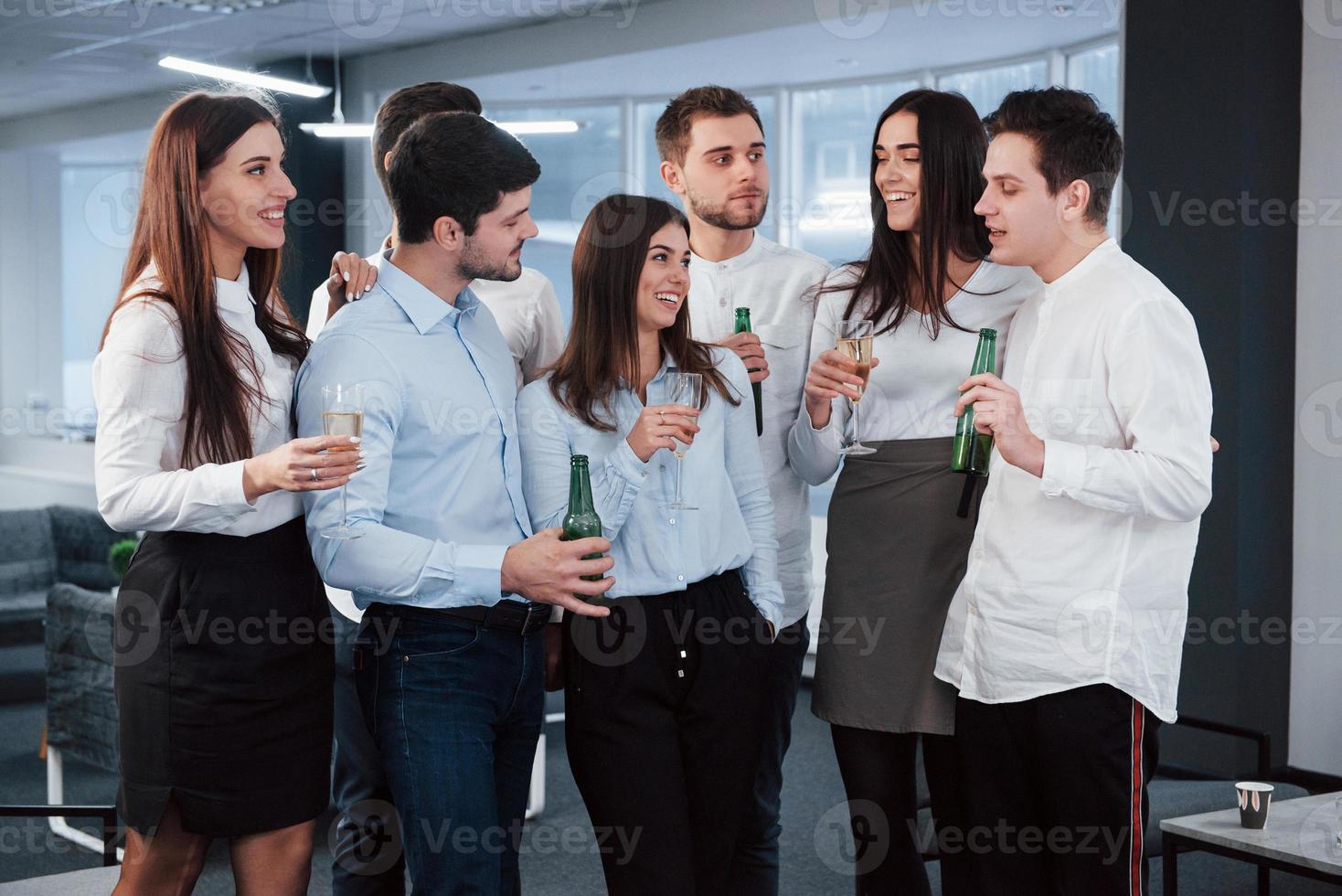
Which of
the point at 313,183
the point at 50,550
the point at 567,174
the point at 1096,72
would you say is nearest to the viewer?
the point at 1096,72

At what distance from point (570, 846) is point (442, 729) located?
2.49 metres

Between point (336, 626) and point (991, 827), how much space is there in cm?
135

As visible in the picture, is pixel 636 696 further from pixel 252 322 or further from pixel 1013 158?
pixel 1013 158

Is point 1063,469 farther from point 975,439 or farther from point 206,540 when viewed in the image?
point 206,540

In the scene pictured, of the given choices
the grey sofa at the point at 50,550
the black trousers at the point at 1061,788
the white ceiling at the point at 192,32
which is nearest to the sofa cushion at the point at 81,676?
the grey sofa at the point at 50,550

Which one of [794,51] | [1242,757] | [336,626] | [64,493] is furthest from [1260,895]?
[64,493]

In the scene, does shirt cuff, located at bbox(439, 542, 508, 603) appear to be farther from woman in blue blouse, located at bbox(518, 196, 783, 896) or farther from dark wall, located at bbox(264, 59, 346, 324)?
dark wall, located at bbox(264, 59, 346, 324)

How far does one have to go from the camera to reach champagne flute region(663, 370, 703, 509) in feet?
7.46

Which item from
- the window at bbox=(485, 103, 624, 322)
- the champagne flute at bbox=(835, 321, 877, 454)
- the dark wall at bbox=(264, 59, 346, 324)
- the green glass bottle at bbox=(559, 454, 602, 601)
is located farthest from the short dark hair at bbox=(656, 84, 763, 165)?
the dark wall at bbox=(264, 59, 346, 324)

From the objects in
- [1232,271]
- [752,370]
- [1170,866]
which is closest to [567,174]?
[1232,271]

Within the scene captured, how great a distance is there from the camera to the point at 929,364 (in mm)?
2539

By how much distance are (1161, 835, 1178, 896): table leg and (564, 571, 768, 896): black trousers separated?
135 centimetres

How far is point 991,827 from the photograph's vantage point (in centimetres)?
232

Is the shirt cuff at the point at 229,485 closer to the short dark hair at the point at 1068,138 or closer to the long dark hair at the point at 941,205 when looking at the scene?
the long dark hair at the point at 941,205
